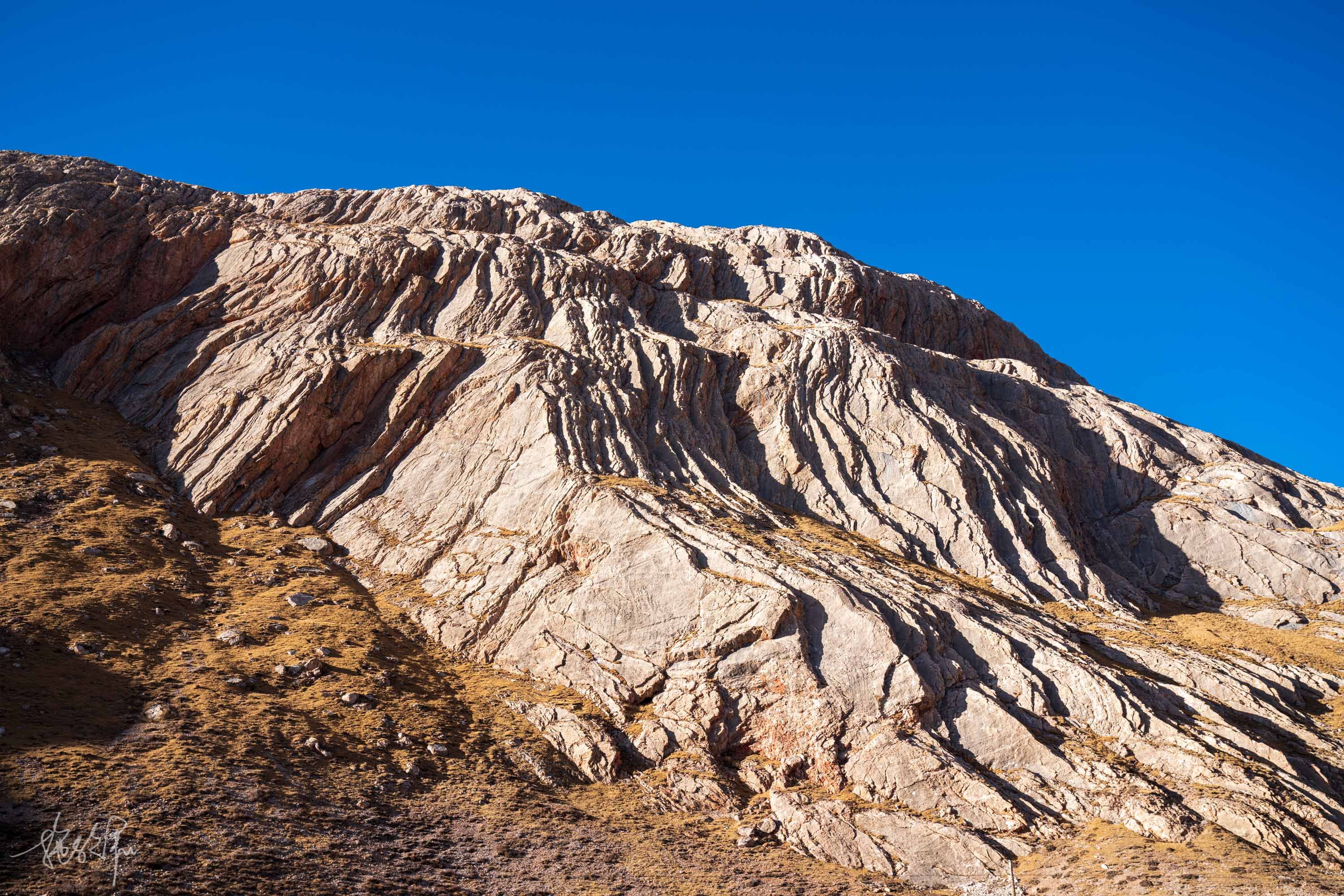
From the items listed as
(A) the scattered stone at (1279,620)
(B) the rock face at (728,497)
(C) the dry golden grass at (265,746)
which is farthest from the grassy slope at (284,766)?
(A) the scattered stone at (1279,620)

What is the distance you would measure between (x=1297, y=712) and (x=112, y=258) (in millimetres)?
60822

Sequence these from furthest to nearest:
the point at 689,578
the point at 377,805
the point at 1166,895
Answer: the point at 689,578
the point at 377,805
the point at 1166,895

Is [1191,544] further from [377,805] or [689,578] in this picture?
[377,805]

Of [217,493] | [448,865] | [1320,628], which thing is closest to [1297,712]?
[1320,628]

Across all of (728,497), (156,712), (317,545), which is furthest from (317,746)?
(728,497)

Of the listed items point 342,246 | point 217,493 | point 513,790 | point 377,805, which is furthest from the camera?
point 342,246

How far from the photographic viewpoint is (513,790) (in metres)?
24.7
